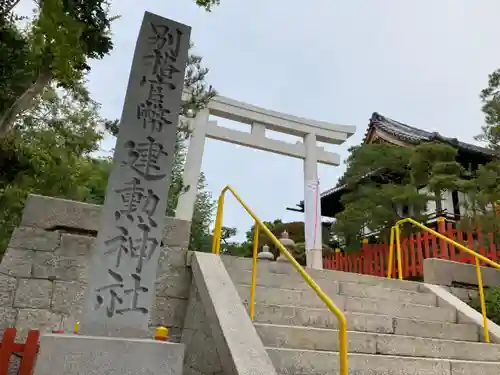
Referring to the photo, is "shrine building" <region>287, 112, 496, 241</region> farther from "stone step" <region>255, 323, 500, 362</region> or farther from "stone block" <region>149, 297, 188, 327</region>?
"stone block" <region>149, 297, 188, 327</region>

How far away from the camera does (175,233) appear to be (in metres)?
4.71

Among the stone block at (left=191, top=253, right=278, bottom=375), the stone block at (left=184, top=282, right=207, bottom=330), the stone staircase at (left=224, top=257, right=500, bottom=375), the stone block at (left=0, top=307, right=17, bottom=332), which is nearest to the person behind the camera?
the stone block at (left=191, top=253, right=278, bottom=375)

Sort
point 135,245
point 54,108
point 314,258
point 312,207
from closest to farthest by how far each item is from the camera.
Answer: point 135,245
point 54,108
point 314,258
point 312,207

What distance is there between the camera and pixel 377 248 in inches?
377

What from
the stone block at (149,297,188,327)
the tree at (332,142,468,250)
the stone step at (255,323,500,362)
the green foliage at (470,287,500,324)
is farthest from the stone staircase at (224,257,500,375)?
the tree at (332,142,468,250)

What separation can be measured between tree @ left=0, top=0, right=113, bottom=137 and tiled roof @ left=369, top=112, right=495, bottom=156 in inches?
462

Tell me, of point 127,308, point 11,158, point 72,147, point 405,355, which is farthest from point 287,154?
point 127,308

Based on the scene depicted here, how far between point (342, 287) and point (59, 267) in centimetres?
315

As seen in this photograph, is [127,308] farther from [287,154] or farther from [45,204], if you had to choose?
[287,154]

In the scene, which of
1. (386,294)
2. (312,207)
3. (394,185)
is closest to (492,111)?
(394,185)

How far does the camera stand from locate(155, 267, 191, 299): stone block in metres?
4.41

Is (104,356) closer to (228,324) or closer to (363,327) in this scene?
→ (228,324)

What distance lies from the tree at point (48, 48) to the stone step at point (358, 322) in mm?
3089

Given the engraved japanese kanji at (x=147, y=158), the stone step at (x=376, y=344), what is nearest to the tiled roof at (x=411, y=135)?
the stone step at (x=376, y=344)
